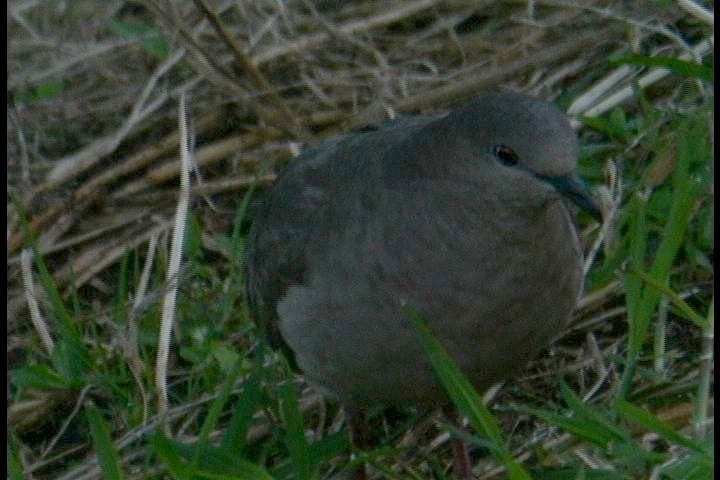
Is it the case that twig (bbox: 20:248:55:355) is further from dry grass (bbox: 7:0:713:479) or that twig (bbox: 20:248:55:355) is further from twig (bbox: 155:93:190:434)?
twig (bbox: 155:93:190:434)

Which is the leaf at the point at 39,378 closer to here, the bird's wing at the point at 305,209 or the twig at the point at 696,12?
the bird's wing at the point at 305,209

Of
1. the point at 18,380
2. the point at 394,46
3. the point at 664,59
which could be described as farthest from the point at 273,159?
the point at 664,59

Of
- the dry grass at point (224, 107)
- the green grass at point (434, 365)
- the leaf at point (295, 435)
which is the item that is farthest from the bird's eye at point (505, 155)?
the dry grass at point (224, 107)

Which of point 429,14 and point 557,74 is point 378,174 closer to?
point 557,74

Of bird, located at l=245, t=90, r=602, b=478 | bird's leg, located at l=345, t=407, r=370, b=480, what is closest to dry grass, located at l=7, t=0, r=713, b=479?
bird's leg, located at l=345, t=407, r=370, b=480

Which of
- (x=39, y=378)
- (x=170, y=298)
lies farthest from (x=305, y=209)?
(x=39, y=378)

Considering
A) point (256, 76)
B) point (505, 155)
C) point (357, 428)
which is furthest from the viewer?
point (256, 76)

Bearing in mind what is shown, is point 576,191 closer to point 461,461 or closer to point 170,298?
point 461,461
